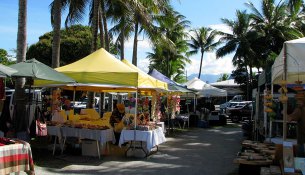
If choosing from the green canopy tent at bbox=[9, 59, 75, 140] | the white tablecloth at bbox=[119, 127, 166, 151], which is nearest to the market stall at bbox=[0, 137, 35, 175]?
the green canopy tent at bbox=[9, 59, 75, 140]

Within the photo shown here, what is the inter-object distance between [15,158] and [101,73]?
5035 mm

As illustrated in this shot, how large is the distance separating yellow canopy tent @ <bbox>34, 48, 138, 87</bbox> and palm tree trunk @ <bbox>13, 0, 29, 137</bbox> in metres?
0.58

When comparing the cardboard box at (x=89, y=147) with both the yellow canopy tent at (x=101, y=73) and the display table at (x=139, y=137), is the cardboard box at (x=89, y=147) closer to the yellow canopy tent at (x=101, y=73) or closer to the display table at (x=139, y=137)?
the display table at (x=139, y=137)

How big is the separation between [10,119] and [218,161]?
249 inches

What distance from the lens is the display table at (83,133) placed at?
34.6 feet

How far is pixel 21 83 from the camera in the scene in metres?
11.9

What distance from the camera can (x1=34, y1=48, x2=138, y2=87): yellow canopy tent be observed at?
1092 centimetres

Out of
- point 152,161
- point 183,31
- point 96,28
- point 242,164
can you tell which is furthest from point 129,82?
point 183,31

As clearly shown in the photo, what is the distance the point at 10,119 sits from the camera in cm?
1154

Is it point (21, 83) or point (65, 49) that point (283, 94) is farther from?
point (65, 49)

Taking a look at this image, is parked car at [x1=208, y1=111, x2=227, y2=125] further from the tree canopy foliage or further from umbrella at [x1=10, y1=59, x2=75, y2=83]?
the tree canopy foliage

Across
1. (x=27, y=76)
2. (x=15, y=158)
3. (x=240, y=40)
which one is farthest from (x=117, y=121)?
(x=240, y=40)

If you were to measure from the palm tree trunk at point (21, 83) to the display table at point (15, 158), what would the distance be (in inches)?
186

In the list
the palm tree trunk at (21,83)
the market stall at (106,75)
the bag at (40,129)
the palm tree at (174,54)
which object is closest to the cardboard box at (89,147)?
the market stall at (106,75)
